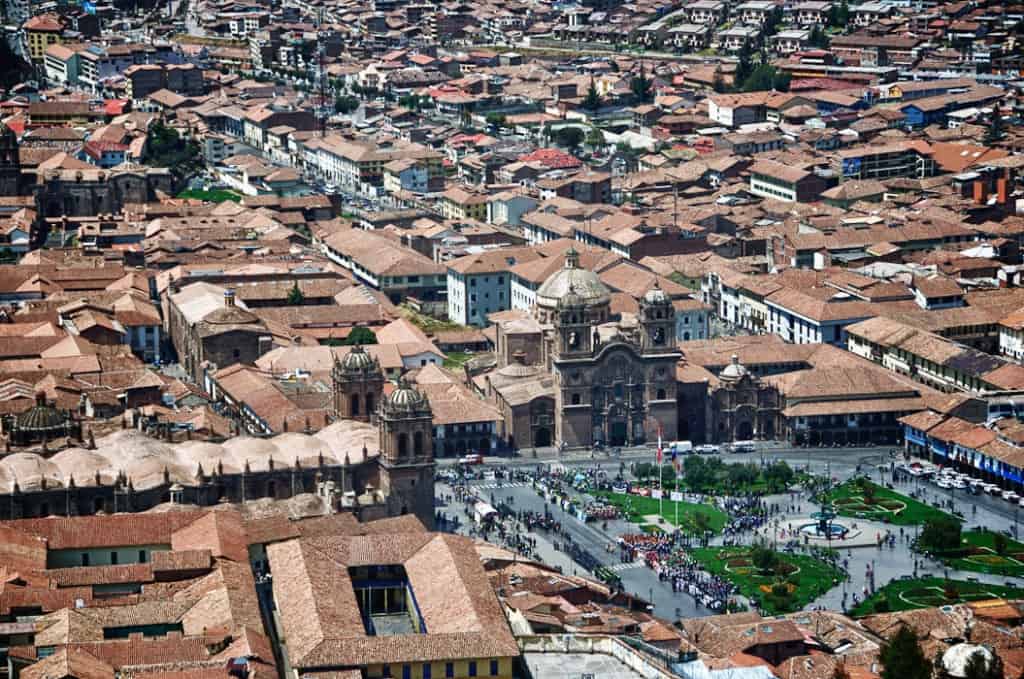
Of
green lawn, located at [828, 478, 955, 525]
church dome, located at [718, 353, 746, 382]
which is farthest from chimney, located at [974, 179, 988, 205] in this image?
green lawn, located at [828, 478, 955, 525]

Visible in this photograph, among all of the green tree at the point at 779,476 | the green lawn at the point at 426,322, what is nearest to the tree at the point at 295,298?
the green lawn at the point at 426,322

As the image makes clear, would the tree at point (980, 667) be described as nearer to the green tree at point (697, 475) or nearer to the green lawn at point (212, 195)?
the green tree at point (697, 475)

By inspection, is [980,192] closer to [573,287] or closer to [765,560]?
[573,287]

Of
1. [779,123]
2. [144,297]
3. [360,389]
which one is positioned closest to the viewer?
[360,389]

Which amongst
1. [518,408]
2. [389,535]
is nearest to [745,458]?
[518,408]

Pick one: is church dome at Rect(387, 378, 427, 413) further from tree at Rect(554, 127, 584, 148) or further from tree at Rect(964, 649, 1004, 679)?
tree at Rect(554, 127, 584, 148)

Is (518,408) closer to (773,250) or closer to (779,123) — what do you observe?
(773,250)

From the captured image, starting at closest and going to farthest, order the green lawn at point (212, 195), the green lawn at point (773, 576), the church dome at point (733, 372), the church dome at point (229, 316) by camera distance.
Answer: the green lawn at point (773, 576), the church dome at point (733, 372), the church dome at point (229, 316), the green lawn at point (212, 195)
